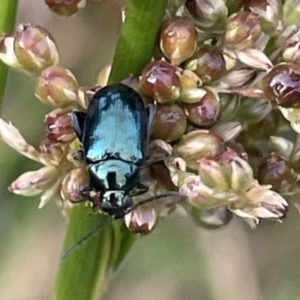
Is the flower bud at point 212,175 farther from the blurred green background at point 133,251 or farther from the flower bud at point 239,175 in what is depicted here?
the blurred green background at point 133,251

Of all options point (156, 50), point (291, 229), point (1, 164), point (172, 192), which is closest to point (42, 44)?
point (156, 50)

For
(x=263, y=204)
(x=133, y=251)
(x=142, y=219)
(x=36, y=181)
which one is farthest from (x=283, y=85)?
(x=133, y=251)

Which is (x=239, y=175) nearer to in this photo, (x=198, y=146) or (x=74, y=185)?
(x=198, y=146)

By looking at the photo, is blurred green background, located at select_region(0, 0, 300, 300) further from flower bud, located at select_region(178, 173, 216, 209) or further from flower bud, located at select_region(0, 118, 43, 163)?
flower bud, located at select_region(178, 173, 216, 209)

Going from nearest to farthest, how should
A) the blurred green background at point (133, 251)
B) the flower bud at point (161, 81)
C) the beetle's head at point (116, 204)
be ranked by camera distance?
the flower bud at point (161, 81), the beetle's head at point (116, 204), the blurred green background at point (133, 251)

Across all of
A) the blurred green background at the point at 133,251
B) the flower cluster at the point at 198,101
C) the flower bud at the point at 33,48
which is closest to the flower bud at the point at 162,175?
the flower cluster at the point at 198,101

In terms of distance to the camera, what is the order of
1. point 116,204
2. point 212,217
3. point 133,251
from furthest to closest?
1. point 133,251
2. point 212,217
3. point 116,204

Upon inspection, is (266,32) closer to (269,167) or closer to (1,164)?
(269,167)
